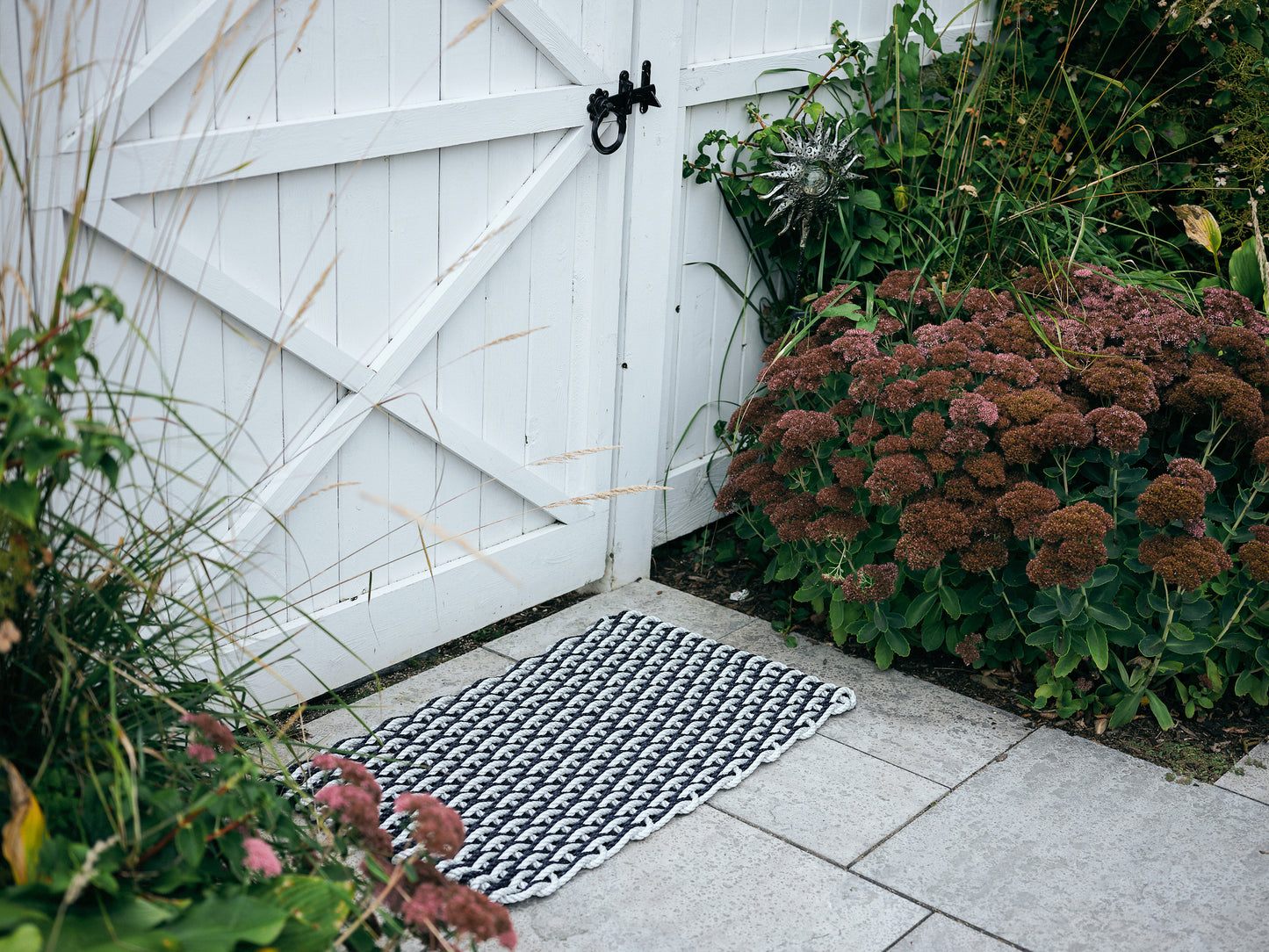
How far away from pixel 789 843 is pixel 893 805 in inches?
11.4

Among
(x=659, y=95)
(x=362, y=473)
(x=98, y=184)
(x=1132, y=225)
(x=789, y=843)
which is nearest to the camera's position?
(x=98, y=184)

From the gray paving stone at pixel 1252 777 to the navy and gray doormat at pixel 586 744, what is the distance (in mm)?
883

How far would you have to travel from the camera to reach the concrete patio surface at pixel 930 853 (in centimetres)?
228

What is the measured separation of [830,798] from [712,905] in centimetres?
48

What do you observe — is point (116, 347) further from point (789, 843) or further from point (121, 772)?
point (789, 843)

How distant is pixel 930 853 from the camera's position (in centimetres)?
253

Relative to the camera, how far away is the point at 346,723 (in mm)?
2883

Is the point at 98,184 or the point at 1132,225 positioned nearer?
the point at 98,184

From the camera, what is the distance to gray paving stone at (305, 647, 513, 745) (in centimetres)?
284

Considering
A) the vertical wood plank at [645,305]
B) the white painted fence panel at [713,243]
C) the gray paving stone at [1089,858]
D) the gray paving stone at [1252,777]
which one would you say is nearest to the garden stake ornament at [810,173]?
the white painted fence panel at [713,243]

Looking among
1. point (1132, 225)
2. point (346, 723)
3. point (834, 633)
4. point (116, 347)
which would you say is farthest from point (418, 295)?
point (1132, 225)

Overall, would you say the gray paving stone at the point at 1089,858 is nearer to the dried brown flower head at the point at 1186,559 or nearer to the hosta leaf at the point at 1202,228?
the dried brown flower head at the point at 1186,559

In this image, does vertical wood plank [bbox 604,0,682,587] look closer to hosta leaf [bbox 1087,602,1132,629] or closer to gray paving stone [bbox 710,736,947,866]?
gray paving stone [bbox 710,736,947,866]

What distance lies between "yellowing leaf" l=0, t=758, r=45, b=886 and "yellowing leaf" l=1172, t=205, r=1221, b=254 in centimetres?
349
